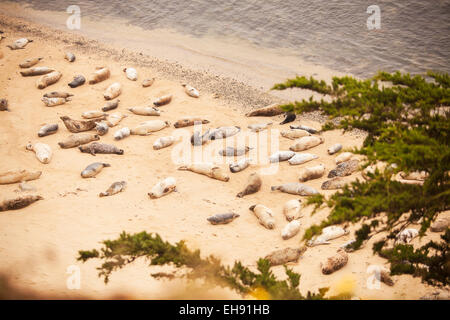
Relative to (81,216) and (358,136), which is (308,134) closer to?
(358,136)

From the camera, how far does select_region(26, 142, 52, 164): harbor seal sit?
10.1 meters

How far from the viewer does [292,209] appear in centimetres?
831

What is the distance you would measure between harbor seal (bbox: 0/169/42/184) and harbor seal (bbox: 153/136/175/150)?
3.08m

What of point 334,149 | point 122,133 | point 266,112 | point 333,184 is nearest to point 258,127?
point 266,112

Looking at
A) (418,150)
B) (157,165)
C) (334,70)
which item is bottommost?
(157,165)

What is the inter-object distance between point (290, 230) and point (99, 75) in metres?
10.3

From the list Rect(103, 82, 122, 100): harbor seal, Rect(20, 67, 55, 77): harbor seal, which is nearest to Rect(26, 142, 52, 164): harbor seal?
Rect(103, 82, 122, 100): harbor seal

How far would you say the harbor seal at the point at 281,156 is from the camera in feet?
34.1

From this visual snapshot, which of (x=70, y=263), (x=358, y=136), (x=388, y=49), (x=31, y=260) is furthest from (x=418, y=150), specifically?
(x=388, y=49)

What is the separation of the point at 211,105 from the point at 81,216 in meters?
6.86

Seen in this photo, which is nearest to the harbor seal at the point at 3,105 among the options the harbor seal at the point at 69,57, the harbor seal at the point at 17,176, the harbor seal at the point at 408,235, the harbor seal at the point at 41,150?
the harbor seal at the point at 41,150

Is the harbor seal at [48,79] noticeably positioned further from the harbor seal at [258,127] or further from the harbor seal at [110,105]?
the harbor seal at [258,127]

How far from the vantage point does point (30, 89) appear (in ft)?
46.7

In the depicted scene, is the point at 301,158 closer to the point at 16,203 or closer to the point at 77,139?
the point at 77,139
